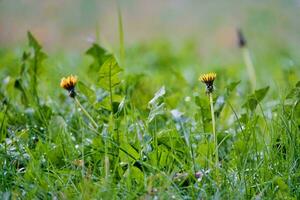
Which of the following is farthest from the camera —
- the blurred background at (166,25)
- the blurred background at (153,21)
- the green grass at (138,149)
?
the blurred background at (153,21)

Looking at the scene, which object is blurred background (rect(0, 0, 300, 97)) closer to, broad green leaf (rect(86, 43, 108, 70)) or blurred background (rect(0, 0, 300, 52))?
blurred background (rect(0, 0, 300, 52))

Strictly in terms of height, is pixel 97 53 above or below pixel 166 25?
below

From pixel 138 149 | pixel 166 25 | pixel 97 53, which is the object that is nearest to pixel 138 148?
pixel 138 149

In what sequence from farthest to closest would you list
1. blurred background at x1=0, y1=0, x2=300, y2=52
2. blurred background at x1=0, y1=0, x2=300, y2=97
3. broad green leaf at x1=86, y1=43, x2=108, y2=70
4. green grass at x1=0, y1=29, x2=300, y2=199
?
1. blurred background at x1=0, y1=0, x2=300, y2=52
2. blurred background at x1=0, y1=0, x2=300, y2=97
3. broad green leaf at x1=86, y1=43, x2=108, y2=70
4. green grass at x1=0, y1=29, x2=300, y2=199

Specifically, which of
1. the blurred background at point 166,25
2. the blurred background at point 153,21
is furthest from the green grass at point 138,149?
the blurred background at point 153,21

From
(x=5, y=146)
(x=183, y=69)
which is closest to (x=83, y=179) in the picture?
(x=5, y=146)

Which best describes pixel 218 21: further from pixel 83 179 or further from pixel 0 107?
pixel 83 179

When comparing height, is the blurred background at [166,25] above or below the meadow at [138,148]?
above

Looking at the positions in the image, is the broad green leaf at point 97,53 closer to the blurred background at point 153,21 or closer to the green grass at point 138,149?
the green grass at point 138,149

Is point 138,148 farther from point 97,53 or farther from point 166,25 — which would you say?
point 166,25

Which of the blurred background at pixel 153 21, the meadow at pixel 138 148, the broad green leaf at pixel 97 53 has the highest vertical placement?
the blurred background at pixel 153 21

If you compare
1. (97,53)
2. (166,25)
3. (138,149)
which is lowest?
(138,149)

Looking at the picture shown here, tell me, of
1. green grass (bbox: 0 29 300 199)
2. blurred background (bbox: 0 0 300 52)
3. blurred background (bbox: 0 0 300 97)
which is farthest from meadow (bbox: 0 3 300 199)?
blurred background (bbox: 0 0 300 52)

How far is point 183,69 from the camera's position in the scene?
4.41m
